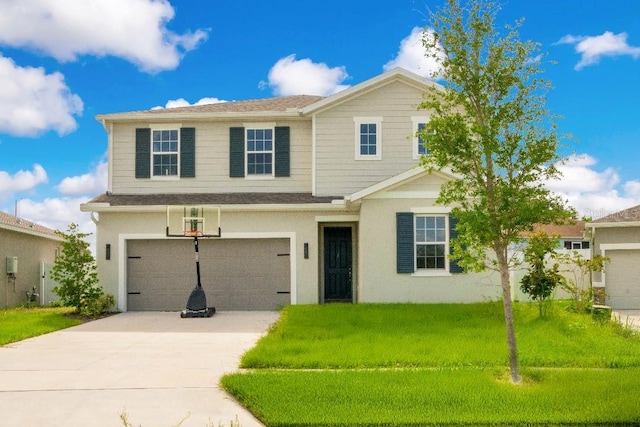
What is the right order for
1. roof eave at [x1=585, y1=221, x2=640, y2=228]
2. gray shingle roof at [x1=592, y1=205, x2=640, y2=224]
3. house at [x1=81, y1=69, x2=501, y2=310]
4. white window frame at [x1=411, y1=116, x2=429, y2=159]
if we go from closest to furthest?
house at [x1=81, y1=69, x2=501, y2=310] → white window frame at [x1=411, y1=116, x2=429, y2=159] → roof eave at [x1=585, y1=221, x2=640, y2=228] → gray shingle roof at [x1=592, y1=205, x2=640, y2=224]

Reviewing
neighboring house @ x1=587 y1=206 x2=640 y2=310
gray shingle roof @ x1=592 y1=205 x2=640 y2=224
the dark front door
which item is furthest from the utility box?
gray shingle roof @ x1=592 y1=205 x2=640 y2=224

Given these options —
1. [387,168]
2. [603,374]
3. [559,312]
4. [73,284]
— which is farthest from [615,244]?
[73,284]

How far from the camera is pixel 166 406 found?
696 centimetres

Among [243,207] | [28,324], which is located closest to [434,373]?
[243,207]

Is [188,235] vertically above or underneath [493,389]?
above

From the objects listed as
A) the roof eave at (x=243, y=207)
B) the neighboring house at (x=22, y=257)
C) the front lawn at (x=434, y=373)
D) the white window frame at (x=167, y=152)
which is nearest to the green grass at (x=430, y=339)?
the front lawn at (x=434, y=373)

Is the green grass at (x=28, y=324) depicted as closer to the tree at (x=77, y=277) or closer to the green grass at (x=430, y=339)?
the tree at (x=77, y=277)

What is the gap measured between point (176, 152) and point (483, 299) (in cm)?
945

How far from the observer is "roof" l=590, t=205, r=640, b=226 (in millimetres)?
19047

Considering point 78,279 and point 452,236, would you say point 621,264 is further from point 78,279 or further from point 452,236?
point 78,279

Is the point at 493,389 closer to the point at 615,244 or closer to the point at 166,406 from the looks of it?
the point at 166,406

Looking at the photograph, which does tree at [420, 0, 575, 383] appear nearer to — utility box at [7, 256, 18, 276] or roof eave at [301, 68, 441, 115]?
roof eave at [301, 68, 441, 115]

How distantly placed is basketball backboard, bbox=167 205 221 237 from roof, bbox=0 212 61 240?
6.49 metres

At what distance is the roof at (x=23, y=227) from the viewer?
68.2ft
